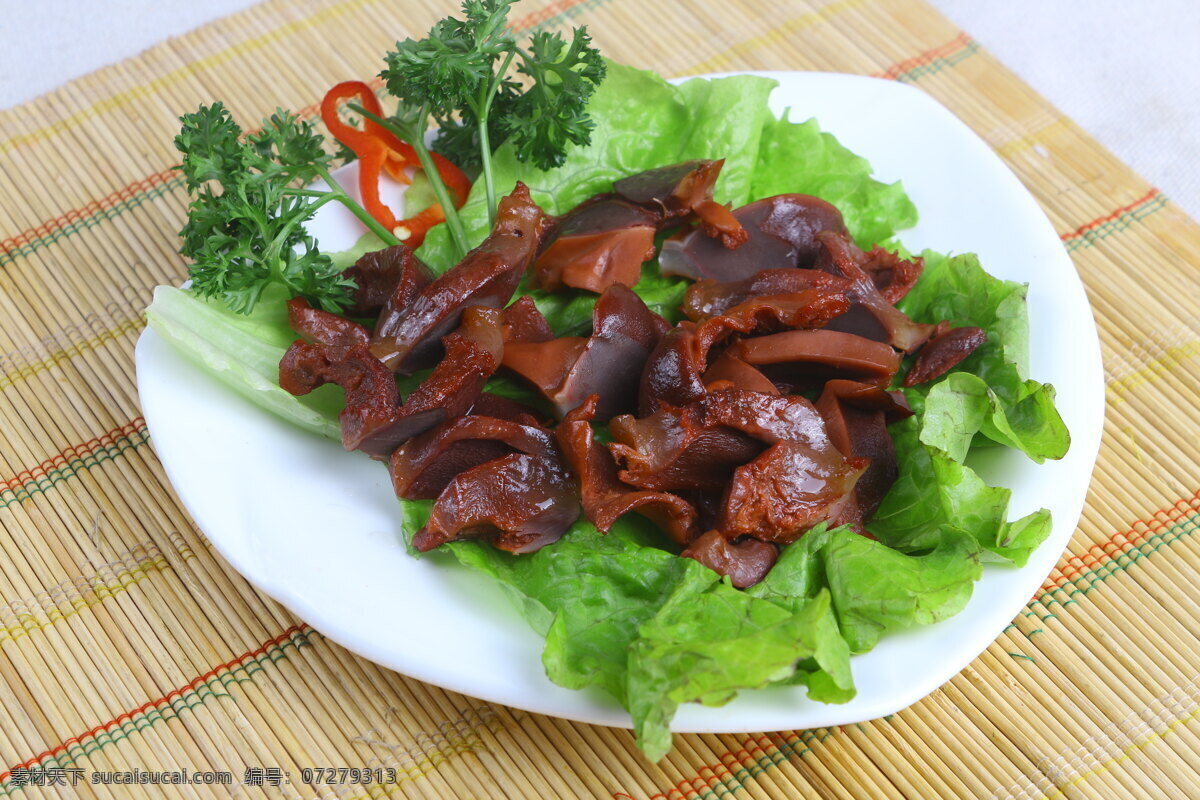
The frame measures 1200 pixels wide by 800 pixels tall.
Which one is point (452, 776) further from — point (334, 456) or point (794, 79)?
point (794, 79)

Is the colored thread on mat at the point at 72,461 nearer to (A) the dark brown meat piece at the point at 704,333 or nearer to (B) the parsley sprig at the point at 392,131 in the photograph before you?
(B) the parsley sprig at the point at 392,131

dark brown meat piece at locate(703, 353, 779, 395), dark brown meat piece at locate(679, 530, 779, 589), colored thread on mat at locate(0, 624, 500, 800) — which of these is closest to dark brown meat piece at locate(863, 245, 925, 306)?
dark brown meat piece at locate(703, 353, 779, 395)

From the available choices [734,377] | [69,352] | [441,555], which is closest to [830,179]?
[734,377]

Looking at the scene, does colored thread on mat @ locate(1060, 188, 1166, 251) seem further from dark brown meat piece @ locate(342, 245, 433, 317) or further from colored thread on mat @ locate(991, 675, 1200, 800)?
dark brown meat piece @ locate(342, 245, 433, 317)

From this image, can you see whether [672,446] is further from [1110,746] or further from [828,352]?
[1110,746]

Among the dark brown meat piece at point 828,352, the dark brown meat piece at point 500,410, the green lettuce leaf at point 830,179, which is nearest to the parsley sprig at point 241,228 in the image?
the dark brown meat piece at point 500,410

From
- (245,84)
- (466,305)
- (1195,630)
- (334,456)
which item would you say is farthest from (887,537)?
(245,84)

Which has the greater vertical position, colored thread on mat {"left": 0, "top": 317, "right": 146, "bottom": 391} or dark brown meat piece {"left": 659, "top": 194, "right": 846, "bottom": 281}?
dark brown meat piece {"left": 659, "top": 194, "right": 846, "bottom": 281}
